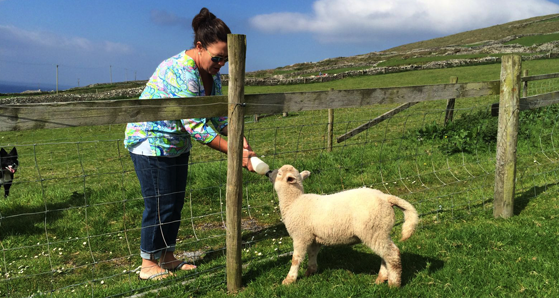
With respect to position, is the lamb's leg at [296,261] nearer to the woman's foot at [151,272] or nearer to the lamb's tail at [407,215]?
the lamb's tail at [407,215]

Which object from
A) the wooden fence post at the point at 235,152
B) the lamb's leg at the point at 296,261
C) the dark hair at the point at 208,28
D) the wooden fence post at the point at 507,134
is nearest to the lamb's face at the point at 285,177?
the wooden fence post at the point at 235,152

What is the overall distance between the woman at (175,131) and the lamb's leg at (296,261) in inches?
35.6

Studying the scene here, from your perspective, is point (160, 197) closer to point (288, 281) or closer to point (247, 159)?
point (247, 159)

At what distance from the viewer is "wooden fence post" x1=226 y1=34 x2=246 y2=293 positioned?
3.53 m

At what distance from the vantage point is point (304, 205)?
3.96 metres

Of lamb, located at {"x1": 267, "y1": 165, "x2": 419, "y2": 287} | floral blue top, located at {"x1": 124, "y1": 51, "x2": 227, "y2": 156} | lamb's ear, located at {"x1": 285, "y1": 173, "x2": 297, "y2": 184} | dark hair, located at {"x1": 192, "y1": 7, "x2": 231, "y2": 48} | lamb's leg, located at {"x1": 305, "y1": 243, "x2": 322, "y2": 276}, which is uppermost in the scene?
dark hair, located at {"x1": 192, "y1": 7, "x2": 231, "y2": 48}

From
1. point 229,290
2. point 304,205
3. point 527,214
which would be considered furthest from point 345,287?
point 527,214

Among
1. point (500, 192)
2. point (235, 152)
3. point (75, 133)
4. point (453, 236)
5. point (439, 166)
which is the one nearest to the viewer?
point (235, 152)

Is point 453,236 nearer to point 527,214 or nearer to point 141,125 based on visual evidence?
point 527,214

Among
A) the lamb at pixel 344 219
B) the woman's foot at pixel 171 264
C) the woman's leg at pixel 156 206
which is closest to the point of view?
the lamb at pixel 344 219

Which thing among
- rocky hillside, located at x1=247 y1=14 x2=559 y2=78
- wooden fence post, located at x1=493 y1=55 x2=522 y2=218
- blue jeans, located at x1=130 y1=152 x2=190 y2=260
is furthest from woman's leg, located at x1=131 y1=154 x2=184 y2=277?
rocky hillside, located at x1=247 y1=14 x2=559 y2=78

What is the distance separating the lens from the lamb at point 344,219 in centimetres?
367

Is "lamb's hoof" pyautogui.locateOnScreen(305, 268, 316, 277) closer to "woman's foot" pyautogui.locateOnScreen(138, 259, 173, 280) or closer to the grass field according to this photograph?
the grass field

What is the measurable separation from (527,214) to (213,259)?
439 cm
